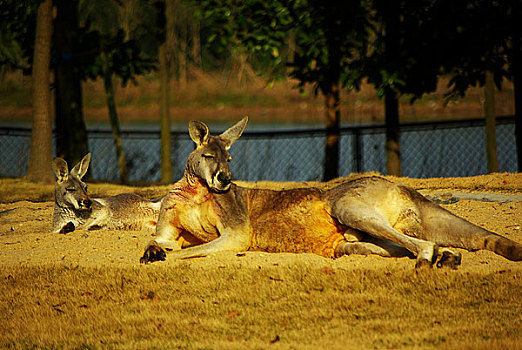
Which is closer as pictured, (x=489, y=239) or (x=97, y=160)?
(x=489, y=239)

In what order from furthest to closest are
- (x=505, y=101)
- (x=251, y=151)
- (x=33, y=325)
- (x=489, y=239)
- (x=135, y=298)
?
(x=505, y=101) < (x=251, y=151) < (x=489, y=239) < (x=135, y=298) < (x=33, y=325)

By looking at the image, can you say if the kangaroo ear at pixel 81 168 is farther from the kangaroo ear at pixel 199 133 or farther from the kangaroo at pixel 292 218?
the kangaroo ear at pixel 199 133

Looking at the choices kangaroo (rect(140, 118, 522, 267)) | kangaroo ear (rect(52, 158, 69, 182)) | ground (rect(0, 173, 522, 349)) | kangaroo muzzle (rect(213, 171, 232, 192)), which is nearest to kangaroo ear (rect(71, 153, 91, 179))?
kangaroo ear (rect(52, 158, 69, 182))

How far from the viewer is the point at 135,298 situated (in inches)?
218

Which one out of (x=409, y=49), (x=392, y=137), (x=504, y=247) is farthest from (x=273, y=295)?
(x=392, y=137)

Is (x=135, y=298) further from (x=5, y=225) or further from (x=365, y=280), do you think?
(x=5, y=225)

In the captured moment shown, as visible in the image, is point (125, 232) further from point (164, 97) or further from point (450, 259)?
point (164, 97)

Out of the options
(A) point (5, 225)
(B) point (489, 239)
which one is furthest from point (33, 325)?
(A) point (5, 225)

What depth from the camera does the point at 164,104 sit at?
684 inches

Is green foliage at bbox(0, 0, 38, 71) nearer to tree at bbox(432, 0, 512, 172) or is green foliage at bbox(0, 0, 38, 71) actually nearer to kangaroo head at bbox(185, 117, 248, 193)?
tree at bbox(432, 0, 512, 172)

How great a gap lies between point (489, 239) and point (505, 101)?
35164 millimetres

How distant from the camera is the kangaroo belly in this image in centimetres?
640

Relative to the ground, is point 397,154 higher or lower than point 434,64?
lower

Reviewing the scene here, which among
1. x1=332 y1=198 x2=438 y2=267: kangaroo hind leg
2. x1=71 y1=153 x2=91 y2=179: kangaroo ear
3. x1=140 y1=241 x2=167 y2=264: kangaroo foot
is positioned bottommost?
x1=140 y1=241 x2=167 y2=264: kangaroo foot
